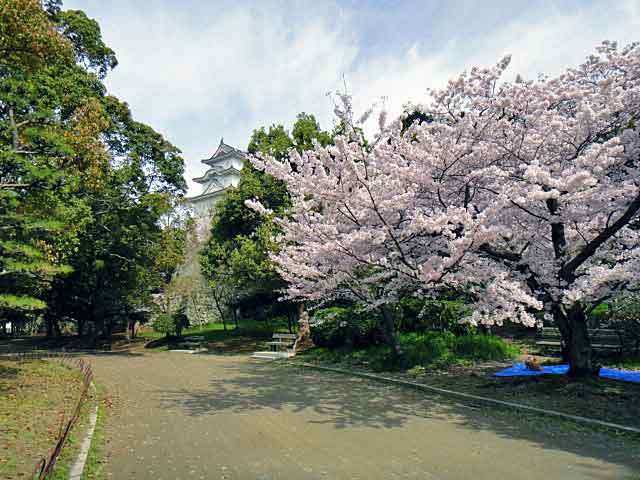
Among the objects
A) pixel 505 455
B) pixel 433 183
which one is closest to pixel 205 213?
pixel 433 183

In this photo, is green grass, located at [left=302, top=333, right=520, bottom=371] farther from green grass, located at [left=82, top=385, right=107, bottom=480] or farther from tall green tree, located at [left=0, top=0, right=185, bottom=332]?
tall green tree, located at [left=0, top=0, right=185, bottom=332]

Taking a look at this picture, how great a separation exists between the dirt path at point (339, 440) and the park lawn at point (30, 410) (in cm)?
79

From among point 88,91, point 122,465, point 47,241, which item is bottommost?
point 122,465

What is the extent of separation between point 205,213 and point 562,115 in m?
34.2

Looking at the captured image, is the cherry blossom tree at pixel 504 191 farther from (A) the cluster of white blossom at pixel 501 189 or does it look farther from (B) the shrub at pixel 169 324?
(B) the shrub at pixel 169 324

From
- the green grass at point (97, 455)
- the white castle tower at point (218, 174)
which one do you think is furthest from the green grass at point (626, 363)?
the white castle tower at point (218, 174)

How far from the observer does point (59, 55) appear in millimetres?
9141

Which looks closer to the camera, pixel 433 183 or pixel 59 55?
pixel 433 183

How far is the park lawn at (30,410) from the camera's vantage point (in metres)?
4.99

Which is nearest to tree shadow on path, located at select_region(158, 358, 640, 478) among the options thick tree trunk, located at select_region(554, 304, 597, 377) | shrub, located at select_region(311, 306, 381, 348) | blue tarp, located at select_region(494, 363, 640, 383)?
thick tree trunk, located at select_region(554, 304, 597, 377)

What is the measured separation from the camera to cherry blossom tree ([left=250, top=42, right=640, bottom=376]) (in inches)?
284

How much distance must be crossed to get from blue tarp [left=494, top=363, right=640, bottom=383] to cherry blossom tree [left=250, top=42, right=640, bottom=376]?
0.99 metres

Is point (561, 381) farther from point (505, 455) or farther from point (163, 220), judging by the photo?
point (163, 220)

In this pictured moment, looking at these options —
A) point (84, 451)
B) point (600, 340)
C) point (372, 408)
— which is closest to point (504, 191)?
point (372, 408)
